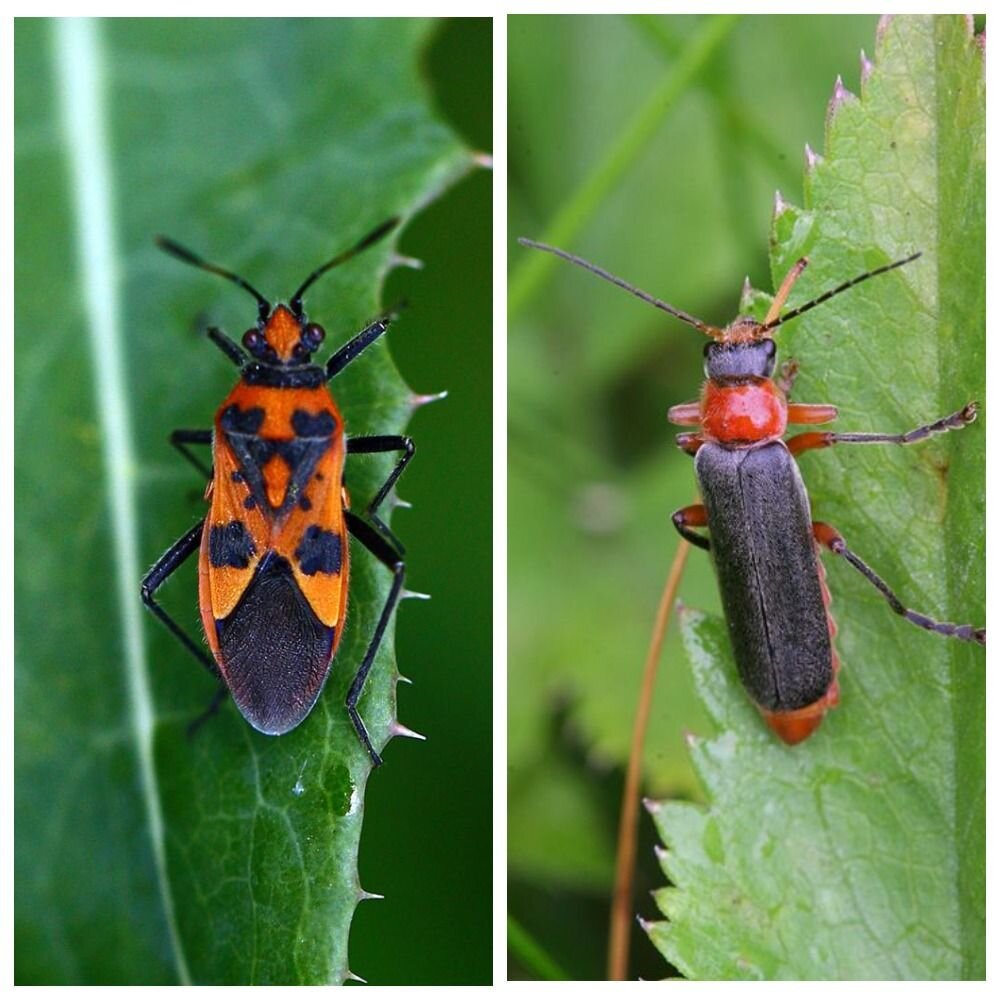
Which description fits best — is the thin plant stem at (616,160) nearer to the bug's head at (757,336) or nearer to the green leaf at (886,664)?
the bug's head at (757,336)

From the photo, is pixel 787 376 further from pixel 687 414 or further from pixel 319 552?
pixel 319 552

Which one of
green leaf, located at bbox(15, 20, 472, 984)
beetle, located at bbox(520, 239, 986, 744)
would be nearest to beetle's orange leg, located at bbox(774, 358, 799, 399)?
beetle, located at bbox(520, 239, 986, 744)

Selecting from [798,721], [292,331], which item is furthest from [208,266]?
[798,721]

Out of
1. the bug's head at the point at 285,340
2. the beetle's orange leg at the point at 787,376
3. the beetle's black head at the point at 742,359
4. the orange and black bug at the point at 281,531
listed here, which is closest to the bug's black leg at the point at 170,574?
the orange and black bug at the point at 281,531

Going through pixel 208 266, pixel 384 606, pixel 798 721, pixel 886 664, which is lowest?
pixel 798 721

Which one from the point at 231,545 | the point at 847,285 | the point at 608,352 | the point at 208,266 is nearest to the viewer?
the point at 847,285

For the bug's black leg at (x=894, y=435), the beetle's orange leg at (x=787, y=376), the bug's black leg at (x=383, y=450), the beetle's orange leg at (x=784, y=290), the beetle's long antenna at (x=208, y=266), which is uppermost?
the beetle's long antenna at (x=208, y=266)
